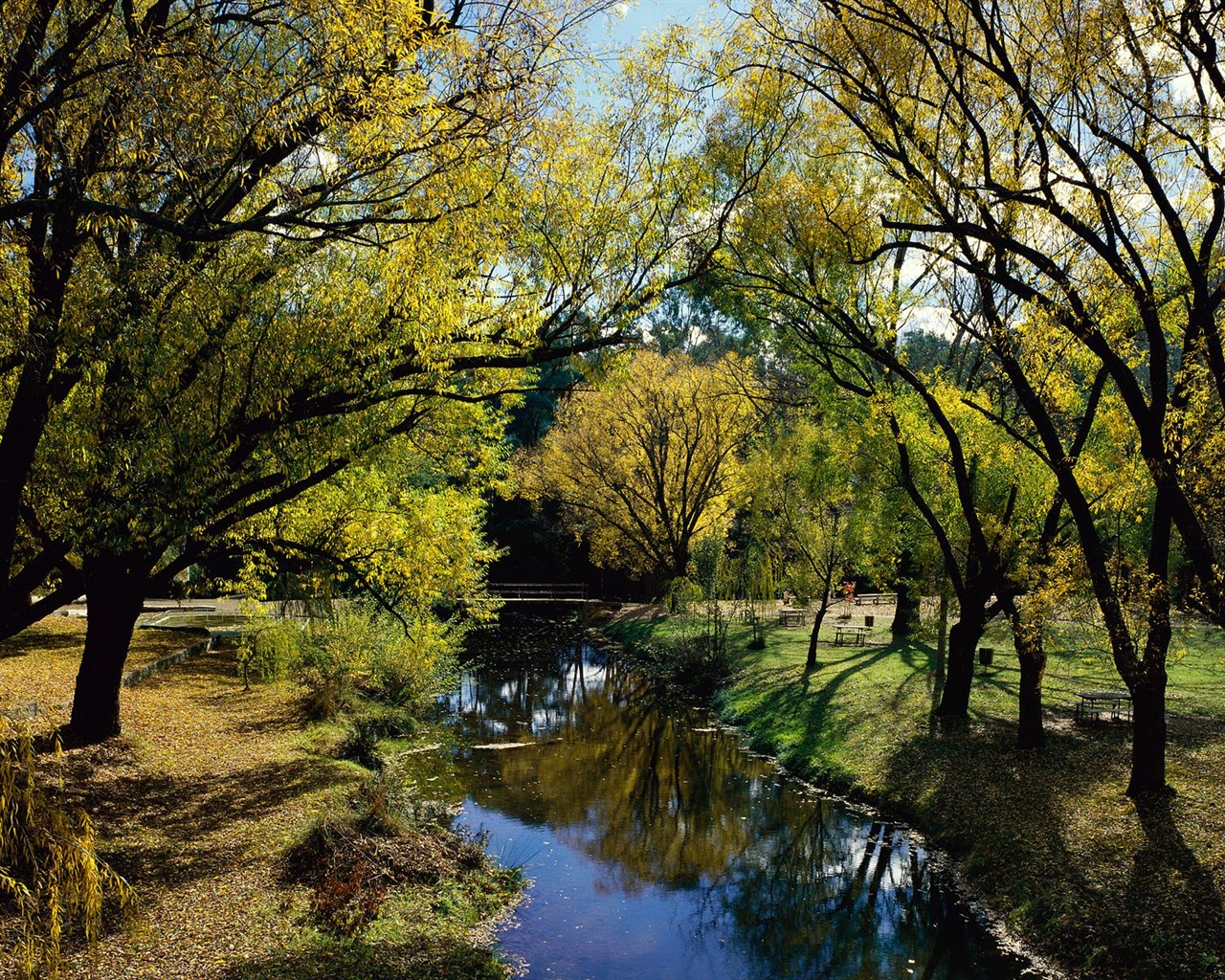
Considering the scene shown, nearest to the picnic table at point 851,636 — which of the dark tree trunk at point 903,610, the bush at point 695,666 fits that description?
the dark tree trunk at point 903,610

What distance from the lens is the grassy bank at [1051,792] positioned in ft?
28.7

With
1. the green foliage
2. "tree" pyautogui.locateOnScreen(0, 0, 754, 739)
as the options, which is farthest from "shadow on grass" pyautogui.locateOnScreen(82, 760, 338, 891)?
the green foliage

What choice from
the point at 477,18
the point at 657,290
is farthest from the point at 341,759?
the point at 477,18

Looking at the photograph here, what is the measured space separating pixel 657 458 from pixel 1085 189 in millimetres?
27194

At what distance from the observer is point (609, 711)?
2216 cm

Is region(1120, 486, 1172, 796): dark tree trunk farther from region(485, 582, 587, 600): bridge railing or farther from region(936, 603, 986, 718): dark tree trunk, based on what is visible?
region(485, 582, 587, 600): bridge railing

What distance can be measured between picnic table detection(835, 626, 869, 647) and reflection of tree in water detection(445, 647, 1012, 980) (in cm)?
916

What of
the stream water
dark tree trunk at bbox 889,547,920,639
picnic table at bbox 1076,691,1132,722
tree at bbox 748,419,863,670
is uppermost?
tree at bbox 748,419,863,670

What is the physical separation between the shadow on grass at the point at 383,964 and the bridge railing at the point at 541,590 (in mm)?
34921

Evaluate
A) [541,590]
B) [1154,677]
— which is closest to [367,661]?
[1154,677]

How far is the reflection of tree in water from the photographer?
9648 millimetres

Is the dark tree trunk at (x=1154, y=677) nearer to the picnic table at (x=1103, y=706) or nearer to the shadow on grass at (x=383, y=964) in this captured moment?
the picnic table at (x=1103, y=706)

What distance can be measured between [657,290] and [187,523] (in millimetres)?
5108

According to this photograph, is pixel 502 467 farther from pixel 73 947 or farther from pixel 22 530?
pixel 73 947
